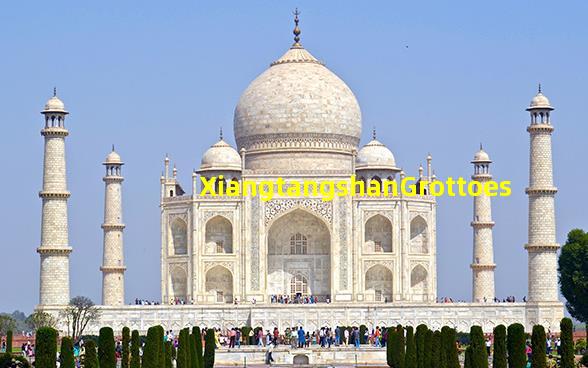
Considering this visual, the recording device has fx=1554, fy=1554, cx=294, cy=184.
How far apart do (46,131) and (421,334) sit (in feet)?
57.9

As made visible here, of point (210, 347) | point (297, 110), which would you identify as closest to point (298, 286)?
point (297, 110)

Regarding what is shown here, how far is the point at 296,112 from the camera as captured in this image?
47000mm

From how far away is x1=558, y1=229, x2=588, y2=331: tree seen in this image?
43562 millimetres

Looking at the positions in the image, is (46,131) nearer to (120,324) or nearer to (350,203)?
(120,324)

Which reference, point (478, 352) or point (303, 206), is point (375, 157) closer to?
point (303, 206)

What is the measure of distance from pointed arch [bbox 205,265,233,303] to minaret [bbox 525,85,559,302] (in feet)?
28.3

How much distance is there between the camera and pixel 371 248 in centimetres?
4544

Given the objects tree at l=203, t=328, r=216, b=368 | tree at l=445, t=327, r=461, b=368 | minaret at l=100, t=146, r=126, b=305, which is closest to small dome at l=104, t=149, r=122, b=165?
minaret at l=100, t=146, r=126, b=305

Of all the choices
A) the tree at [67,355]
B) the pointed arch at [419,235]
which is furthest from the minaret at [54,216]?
the tree at [67,355]

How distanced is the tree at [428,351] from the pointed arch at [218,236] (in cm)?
→ 1823

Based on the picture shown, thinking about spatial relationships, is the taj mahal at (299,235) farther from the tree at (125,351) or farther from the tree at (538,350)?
the tree at (538,350)

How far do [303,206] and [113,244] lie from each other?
234 inches

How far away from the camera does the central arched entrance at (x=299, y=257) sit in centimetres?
4544

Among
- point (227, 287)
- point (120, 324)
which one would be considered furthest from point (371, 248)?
point (120, 324)
